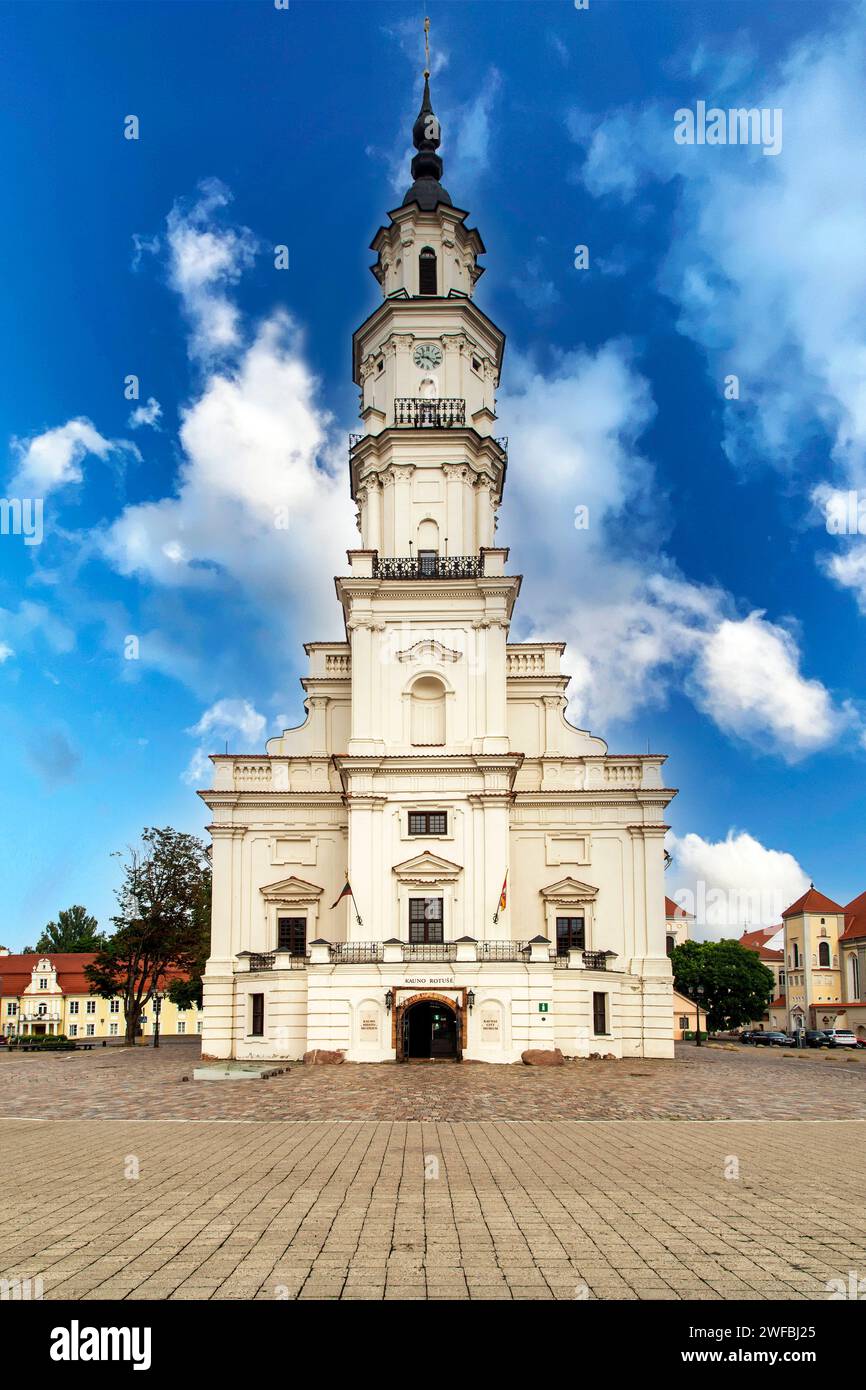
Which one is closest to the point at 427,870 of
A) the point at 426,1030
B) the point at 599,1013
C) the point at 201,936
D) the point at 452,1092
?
the point at 426,1030

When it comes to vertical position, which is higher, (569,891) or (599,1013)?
(569,891)

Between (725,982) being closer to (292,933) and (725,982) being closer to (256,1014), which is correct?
(292,933)

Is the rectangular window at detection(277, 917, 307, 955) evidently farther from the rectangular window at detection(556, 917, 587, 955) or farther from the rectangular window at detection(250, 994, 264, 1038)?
the rectangular window at detection(556, 917, 587, 955)

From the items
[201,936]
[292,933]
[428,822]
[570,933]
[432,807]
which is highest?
[432,807]

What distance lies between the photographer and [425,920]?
39594mm

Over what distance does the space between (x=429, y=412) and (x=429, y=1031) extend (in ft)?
87.0

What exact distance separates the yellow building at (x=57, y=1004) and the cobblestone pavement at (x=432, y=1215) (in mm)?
76471

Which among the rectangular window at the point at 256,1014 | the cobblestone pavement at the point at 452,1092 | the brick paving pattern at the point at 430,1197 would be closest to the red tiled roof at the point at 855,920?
the cobblestone pavement at the point at 452,1092

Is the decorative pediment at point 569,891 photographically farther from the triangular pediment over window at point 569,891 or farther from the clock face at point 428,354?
the clock face at point 428,354

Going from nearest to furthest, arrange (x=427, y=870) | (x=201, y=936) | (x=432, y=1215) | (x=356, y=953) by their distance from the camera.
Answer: (x=432, y=1215)
(x=356, y=953)
(x=427, y=870)
(x=201, y=936)

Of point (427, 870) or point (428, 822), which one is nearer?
point (427, 870)

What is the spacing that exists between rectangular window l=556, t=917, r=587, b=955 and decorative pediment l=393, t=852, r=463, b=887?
5597 mm

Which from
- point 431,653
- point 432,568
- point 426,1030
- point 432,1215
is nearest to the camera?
point 432,1215
